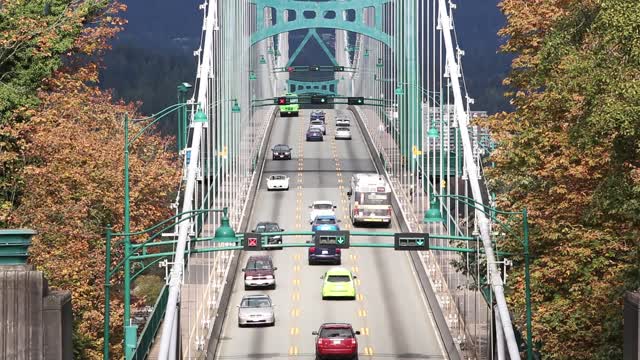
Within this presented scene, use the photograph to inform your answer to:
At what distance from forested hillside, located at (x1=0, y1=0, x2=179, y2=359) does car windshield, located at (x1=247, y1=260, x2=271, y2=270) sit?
44.2 feet

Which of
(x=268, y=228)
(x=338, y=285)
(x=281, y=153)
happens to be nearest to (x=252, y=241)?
(x=338, y=285)

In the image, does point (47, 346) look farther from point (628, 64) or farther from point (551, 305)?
point (551, 305)

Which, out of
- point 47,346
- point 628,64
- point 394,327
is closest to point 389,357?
point 394,327

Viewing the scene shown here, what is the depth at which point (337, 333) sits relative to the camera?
6369cm

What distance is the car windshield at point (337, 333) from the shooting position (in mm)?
63463

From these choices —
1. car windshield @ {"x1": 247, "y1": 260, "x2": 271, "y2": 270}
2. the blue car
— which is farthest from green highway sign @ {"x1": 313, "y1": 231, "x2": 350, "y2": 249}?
the blue car

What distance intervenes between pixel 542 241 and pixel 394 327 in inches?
892

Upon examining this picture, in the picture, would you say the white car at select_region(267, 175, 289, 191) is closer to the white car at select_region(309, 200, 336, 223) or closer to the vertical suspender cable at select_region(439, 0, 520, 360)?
the white car at select_region(309, 200, 336, 223)

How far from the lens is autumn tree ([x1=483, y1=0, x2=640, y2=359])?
38344mm

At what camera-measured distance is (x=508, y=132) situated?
56.6m

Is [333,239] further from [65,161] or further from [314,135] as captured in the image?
[314,135]

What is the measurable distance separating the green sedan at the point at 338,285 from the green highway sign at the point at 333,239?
1807cm

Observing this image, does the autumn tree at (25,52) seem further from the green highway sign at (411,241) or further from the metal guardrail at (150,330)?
the green highway sign at (411,241)

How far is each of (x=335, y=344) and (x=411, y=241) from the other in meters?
5.42
